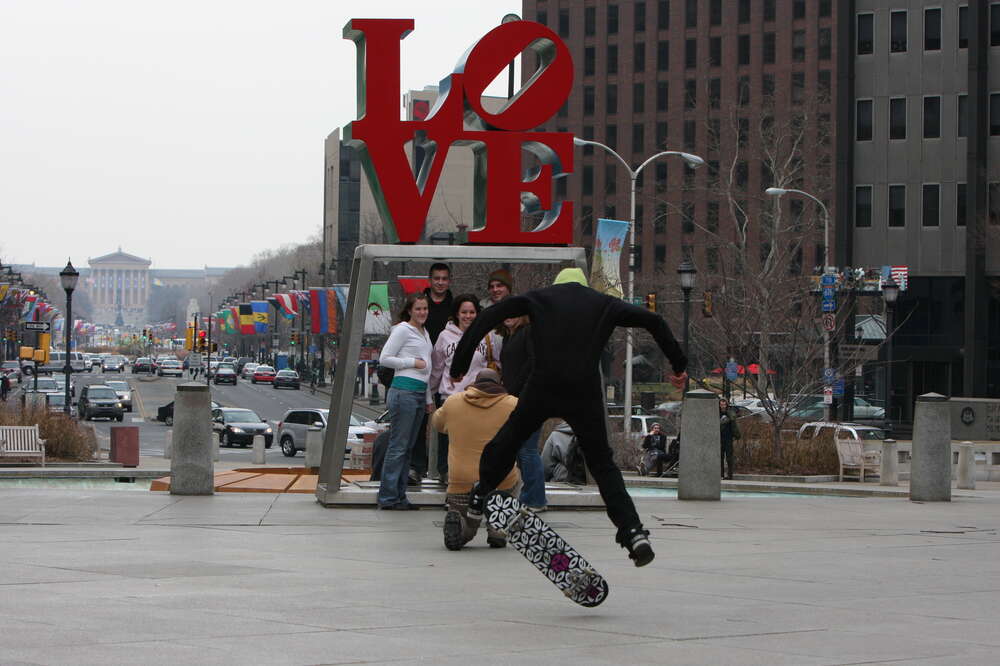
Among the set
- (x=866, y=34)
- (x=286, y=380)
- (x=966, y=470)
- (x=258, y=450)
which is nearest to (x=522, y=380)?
(x=966, y=470)

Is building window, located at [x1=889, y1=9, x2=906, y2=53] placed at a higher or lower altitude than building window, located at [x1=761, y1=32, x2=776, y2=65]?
lower

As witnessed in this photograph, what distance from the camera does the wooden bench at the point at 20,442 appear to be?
24.5 metres

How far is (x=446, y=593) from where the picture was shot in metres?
7.97

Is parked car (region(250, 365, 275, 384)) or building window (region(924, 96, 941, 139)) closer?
building window (region(924, 96, 941, 139))

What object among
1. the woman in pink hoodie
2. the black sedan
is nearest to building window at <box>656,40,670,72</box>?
the black sedan

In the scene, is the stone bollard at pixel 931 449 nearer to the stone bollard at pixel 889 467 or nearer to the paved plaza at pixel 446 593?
the paved plaza at pixel 446 593

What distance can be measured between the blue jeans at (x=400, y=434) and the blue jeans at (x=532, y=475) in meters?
1.02

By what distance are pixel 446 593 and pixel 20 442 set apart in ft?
62.0

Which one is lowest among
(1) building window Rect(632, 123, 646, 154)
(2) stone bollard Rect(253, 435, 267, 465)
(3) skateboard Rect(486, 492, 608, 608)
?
(2) stone bollard Rect(253, 435, 267, 465)

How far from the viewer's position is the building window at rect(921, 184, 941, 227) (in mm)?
62719

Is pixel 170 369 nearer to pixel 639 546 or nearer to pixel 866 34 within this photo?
pixel 866 34

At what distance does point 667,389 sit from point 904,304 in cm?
2422

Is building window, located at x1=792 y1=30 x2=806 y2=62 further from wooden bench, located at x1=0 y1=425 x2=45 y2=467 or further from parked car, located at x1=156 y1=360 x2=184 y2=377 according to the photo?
wooden bench, located at x1=0 y1=425 x2=45 y2=467

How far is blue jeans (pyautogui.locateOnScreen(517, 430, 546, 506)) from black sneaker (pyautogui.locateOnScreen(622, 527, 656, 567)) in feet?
13.6
